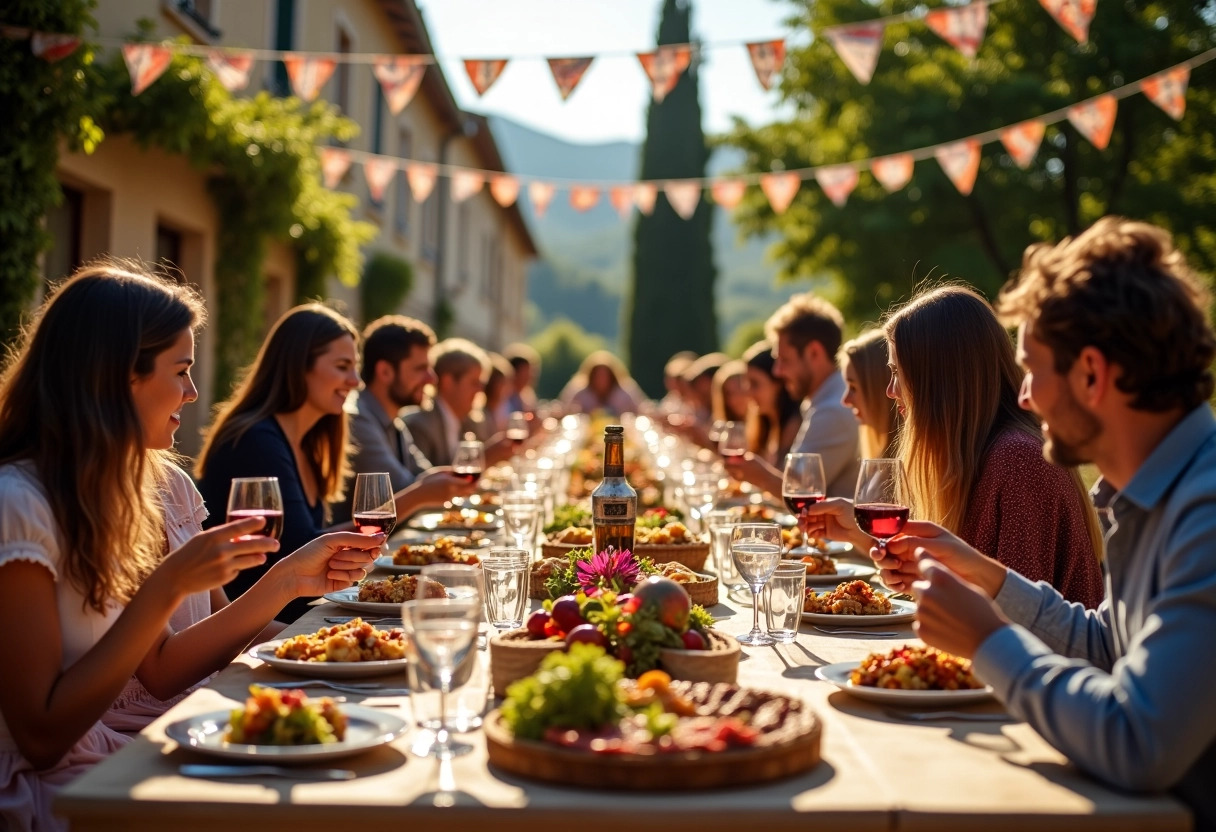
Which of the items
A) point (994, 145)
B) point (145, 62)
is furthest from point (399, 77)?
point (994, 145)

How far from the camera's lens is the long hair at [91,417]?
2.21 metres

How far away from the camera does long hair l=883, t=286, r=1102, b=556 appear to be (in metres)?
3.02

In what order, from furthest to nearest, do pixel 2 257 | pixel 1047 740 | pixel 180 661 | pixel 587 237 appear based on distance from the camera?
pixel 587 237
pixel 2 257
pixel 180 661
pixel 1047 740

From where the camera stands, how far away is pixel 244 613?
250 centimetres

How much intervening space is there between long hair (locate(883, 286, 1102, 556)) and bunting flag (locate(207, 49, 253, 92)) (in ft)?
19.5

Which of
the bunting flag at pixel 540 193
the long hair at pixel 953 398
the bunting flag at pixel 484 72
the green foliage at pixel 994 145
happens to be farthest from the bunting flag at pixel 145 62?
the green foliage at pixel 994 145

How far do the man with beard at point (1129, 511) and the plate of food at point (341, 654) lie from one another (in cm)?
97

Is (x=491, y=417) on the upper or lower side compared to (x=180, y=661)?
upper

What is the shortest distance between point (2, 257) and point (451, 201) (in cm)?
1556

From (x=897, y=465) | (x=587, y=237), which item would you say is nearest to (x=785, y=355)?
(x=897, y=465)

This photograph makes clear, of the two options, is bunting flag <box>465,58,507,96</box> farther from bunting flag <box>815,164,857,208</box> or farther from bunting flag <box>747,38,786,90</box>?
bunting flag <box>815,164,857,208</box>

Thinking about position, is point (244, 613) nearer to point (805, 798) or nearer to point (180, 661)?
point (180, 661)

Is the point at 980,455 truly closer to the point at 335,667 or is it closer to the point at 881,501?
the point at 881,501

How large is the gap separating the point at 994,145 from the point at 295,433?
15571mm
